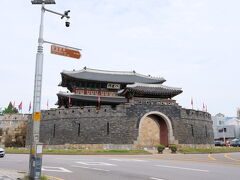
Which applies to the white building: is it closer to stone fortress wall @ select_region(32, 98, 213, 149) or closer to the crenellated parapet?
the crenellated parapet

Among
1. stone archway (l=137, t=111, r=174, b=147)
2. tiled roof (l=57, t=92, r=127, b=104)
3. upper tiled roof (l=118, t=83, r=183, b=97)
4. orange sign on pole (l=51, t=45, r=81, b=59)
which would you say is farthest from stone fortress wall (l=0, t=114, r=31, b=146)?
orange sign on pole (l=51, t=45, r=81, b=59)

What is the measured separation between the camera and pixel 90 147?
29.2 meters

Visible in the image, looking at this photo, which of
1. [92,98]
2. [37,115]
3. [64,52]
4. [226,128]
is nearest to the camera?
[37,115]

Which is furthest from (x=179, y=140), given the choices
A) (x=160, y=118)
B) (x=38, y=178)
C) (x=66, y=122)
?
(x=38, y=178)

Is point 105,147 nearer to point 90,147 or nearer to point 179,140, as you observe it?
point 90,147

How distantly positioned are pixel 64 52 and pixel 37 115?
2.31 m

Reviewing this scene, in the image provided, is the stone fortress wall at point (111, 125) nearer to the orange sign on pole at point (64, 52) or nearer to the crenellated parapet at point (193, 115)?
the crenellated parapet at point (193, 115)

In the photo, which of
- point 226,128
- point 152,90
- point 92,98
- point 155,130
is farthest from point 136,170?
point 226,128

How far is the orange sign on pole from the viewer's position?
26.8ft

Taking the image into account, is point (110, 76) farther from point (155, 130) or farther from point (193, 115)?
point (193, 115)

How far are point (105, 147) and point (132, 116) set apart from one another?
478cm

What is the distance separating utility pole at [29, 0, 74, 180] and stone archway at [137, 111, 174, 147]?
2249 centimetres

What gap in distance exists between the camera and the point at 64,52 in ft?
27.5

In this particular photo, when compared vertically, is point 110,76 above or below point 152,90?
above
